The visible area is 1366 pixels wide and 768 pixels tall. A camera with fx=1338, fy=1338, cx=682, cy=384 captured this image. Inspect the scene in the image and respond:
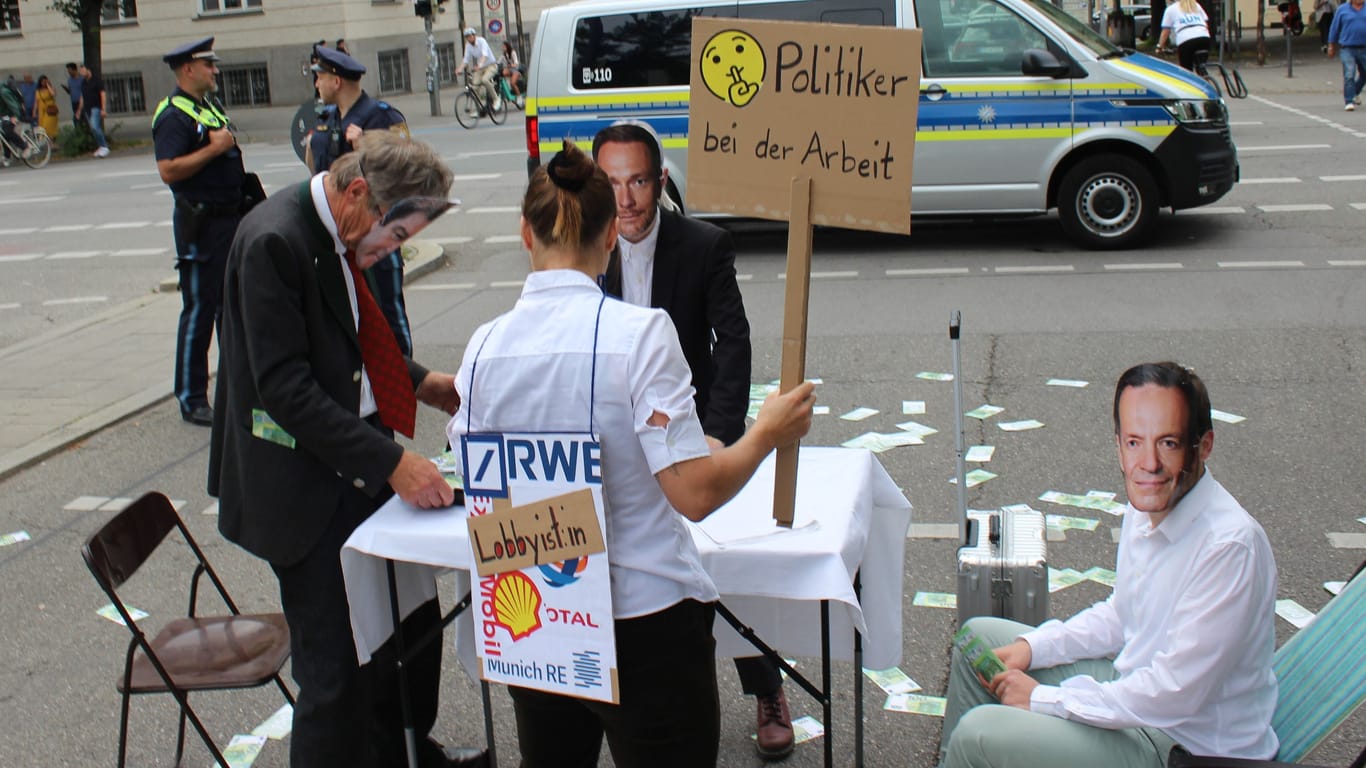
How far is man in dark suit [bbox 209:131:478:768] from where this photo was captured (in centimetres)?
313

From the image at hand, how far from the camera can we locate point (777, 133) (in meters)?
2.83

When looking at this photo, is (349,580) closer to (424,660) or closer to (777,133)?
(424,660)

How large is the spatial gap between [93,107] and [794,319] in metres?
28.3

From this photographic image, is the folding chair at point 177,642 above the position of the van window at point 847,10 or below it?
below

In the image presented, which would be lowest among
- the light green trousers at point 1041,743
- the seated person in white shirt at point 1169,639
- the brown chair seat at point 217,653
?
the brown chair seat at point 217,653

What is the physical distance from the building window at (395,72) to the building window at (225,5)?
11.7 ft

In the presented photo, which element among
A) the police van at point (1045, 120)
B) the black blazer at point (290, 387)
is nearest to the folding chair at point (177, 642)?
the black blazer at point (290, 387)

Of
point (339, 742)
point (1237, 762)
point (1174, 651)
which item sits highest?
point (1174, 651)

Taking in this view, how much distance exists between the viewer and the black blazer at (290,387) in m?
3.12

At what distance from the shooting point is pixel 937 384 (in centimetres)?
753

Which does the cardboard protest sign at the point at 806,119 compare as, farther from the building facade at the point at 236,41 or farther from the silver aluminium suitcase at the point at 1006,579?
the building facade at the point at 236,41

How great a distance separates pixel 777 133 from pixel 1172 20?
1991 cm

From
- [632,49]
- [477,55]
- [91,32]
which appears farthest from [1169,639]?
[91,32]

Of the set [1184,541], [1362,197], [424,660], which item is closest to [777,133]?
[1184,541]
